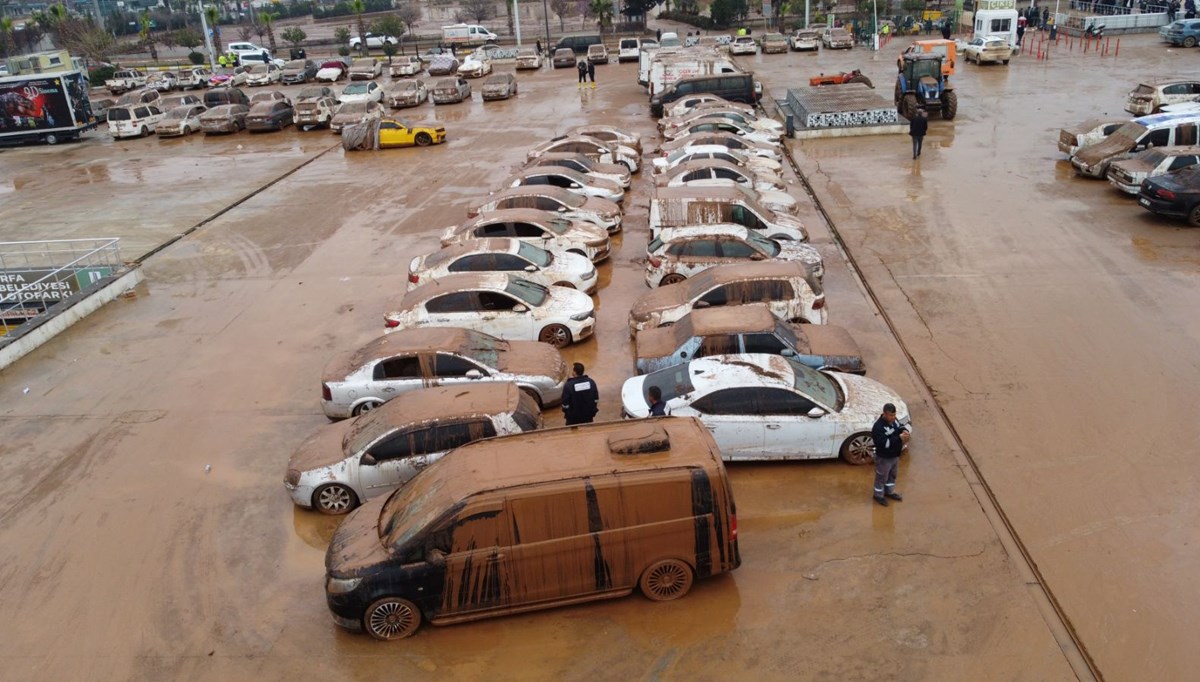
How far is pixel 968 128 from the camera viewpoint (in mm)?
28312

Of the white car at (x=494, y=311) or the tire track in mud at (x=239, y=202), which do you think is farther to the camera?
the tire track in mud at (x=239, y=202)

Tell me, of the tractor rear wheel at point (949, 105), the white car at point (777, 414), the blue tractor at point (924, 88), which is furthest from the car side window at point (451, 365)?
the tractor rear wheel at point (949, 105)

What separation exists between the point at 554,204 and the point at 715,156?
5.10m

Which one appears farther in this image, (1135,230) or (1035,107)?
(1035,107)

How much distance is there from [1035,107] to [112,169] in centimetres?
3282

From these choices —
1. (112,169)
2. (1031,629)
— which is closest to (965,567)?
(1031,629)

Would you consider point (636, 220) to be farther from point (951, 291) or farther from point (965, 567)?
point (965, 567)

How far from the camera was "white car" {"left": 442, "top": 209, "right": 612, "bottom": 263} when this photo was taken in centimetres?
1698

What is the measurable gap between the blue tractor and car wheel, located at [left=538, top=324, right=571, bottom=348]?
20167 millimetres

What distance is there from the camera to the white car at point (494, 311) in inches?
532

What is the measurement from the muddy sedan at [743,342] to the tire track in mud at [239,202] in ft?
44.2

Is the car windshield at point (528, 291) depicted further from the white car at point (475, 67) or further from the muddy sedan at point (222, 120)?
the white car at point (475, 67)

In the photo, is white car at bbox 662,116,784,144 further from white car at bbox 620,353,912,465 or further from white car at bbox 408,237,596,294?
white car at bbox 620,353,912,465

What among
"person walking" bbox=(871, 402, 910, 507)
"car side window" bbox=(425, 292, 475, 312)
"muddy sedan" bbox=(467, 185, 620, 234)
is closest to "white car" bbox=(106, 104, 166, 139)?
"muddy sedan" bbox=(467, 185, 620, 234)
